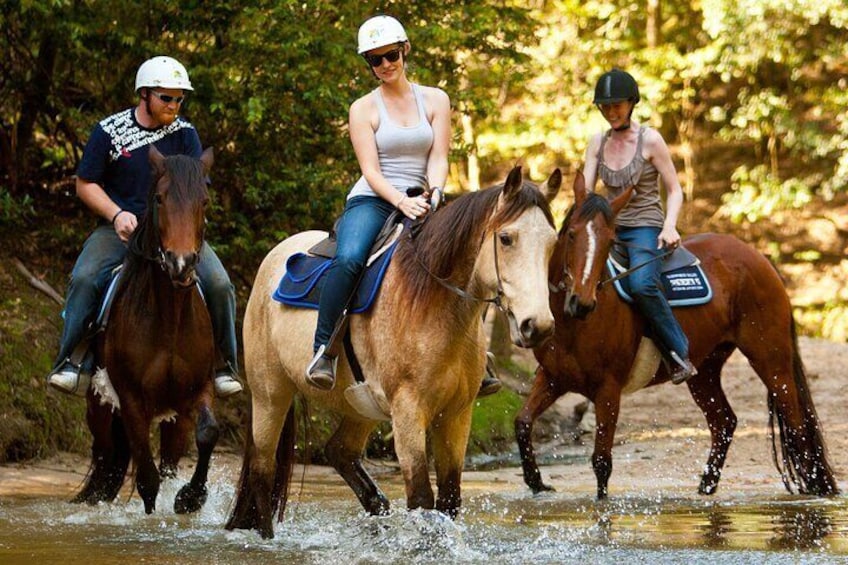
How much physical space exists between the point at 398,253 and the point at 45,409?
205 inches

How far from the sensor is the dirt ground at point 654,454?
10.4 m

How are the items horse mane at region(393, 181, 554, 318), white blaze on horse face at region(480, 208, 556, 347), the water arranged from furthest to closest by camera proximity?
1. the water
2. horse mane at region(393, 181, 554, 318)
3. white blaze on horse face at region(480, 208, 556, 347)

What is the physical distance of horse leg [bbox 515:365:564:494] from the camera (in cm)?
945

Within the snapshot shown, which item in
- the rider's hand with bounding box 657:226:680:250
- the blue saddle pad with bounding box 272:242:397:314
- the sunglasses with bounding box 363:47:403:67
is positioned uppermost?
the sunglasses with bounding box 363:47:403:67

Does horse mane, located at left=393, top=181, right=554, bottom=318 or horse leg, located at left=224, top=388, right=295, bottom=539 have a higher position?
horse mane, located at left=393, top=181, right=554, bottom=318

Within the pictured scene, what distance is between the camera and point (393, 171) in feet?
23.7

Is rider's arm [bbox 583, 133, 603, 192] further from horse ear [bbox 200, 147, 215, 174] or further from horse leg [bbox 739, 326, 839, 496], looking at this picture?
horse ear [bbox 200, 147, 215, 174]

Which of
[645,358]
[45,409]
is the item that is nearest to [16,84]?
[45,409]

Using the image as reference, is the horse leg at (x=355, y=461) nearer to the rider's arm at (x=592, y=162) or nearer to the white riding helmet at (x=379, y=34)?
the white riding helmet at (x=379, y=34)

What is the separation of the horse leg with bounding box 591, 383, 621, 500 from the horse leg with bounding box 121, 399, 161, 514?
9.62ft

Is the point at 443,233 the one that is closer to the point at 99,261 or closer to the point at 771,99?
the point at 99,261

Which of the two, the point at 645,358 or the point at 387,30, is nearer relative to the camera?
the point at 387,30

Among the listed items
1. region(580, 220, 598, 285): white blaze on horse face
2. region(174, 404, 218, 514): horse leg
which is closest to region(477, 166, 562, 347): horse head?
region(580, 220, 598, 285): white blaze on horse face

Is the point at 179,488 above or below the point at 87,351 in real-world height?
below
